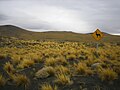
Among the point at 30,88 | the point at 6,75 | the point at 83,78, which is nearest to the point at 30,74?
the point at 6,75

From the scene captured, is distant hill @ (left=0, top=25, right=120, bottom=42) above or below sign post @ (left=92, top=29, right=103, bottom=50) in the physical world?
below

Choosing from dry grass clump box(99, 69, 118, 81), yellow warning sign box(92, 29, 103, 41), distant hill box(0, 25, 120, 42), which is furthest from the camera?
distant hill box(0, 25, 120, 42)

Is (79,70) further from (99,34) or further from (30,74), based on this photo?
(99,34)

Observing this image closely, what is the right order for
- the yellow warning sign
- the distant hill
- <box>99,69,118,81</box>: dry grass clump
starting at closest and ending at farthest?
<box>99,69,118,81</box>: dry grass clump < the yellow warning sign < the distant hill

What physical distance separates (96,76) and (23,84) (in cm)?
304

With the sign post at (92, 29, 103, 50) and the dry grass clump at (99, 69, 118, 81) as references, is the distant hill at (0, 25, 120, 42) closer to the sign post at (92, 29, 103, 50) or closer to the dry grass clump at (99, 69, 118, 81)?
the sign post at (92, 29, 103, 50)

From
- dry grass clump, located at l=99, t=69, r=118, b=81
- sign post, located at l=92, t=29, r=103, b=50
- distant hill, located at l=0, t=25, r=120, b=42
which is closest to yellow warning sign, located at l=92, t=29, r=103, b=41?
sign post, located at l=92, t=29, r=103, b=50

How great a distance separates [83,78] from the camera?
866cm

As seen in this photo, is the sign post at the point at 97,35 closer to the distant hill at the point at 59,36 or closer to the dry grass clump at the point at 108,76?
the dry grass clump at the point at 108,76

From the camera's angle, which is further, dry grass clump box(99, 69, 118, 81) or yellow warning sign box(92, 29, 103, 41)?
yellow warning sign box(92, 29, 103, 41)

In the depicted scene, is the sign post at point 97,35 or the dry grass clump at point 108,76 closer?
the dry grass clump at point 108,76

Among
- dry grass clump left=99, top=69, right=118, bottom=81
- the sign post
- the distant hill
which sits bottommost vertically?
the distant hill

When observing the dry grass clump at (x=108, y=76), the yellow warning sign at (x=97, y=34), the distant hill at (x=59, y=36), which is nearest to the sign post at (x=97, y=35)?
the yellow warning sign at (x=97, y=34)

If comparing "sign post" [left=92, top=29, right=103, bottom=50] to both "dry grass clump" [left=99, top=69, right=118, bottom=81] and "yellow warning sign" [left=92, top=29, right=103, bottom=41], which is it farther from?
"dry grass clump" [left=99, top=69, right=118, bottom=81]
